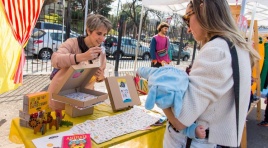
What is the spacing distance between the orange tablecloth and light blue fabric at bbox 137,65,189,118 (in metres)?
0.56

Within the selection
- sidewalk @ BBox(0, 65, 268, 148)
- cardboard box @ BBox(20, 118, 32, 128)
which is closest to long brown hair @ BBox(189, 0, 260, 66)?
cardboard box @ BBox(20, 118, 32, 128)

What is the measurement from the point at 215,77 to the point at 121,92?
1.14m

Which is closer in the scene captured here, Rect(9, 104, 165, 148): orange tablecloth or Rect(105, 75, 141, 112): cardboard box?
Rect(9, 104, 165, 148): orange tablecloth

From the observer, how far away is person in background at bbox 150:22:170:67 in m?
5.07

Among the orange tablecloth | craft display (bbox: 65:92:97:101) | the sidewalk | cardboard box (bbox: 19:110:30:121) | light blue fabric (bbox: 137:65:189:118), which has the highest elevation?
light blue fabric (bbox: 137:65:189:118)

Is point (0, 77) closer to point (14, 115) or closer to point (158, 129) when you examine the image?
point (14, 115)

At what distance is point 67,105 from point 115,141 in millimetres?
490

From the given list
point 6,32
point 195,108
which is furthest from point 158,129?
point 6,32

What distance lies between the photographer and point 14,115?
3.42 m

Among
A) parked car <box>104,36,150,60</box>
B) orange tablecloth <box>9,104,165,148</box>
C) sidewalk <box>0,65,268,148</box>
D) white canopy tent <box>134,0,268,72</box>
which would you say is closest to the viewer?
orange tablecloth <box>9,104,165,148</box>

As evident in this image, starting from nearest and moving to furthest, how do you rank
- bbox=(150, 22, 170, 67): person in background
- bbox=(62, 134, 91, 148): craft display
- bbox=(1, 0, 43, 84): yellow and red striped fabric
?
bbox=(62, 134, 91, 148): craft display < bbox=(1, 0, 43, 84): yellow and red striped fabric < bbox=(150, 22, 170, 67): person in background

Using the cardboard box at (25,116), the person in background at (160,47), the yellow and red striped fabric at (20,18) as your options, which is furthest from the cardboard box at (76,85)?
the person in background at (160,47)

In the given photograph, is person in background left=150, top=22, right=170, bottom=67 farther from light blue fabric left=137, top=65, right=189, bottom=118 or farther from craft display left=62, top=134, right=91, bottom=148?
light blue fabric left=137, top=65, right=189, bottom=118

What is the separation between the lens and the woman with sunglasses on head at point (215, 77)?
87cm
